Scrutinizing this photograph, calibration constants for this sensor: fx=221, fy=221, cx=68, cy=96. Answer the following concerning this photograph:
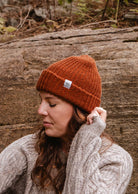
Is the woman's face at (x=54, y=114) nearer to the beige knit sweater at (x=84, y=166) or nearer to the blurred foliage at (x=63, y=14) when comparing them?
the beige knit sweater at (x=84, y=166)

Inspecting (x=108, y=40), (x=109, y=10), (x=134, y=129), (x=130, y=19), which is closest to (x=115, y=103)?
(x=134, y=129)

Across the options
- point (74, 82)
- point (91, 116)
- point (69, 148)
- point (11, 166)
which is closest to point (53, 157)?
point (69, 148)

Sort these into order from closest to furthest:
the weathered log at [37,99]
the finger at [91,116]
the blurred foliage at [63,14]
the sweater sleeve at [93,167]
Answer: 1. the sweater sleeve at [93,167]
2. the finger at [91,116]
3. the weathered log at [37,99]
4. the blurred foliage at [63,14]

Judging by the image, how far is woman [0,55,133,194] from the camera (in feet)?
6.84

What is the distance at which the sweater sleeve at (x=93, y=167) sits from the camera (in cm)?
200

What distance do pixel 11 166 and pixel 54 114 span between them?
0.75m

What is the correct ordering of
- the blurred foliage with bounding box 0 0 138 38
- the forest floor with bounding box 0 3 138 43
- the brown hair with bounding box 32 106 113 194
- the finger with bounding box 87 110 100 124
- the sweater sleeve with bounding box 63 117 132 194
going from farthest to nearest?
1. the blurred foliage with bounding box 0 0 138 38
2. the forest floor with bounding box 0 3 138 43
3. the brown hair with bounding box 32 106 113 194
4. the finger with bounding box 87 110 100 124
5. the sweater sleeve with bounding box 63 117 132 194

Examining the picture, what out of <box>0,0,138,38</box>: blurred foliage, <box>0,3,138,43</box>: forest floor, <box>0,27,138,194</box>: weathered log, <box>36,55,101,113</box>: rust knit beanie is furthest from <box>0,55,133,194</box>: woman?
<box>0,0,138,38</box>: blurred foliage

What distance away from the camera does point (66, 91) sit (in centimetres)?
226

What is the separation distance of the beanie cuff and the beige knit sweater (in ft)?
0.75

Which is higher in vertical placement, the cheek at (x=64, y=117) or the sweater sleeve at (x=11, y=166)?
the cheek at (x=64, y=117)

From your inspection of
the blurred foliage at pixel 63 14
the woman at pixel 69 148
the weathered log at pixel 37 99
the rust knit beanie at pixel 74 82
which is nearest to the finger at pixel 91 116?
the woman at pixel 69 148

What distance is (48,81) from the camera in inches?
90.4

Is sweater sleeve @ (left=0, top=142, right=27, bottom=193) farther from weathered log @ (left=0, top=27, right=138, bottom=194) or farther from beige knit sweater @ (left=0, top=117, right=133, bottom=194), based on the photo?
weathered log @ (left=0, top=27, right=138, bottom=194)
